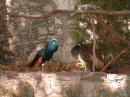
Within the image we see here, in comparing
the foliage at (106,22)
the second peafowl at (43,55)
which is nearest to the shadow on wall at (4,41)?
the second peafowl at (43,55)

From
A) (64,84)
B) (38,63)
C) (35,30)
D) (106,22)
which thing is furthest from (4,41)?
(64,84)

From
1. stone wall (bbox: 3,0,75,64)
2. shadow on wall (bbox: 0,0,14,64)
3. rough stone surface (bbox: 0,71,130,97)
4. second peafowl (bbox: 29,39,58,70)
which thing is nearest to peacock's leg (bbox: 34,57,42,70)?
second peafowl (bbox: 29,39,58,70)

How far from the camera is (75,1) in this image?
20.1 ft

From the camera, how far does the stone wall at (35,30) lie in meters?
6.62

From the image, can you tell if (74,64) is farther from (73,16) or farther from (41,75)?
(41,75)

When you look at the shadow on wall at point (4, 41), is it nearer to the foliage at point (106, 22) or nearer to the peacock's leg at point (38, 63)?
the peacock's leg at point (38, 63)

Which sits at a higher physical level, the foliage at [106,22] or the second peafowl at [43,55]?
the foliage at [106,22]

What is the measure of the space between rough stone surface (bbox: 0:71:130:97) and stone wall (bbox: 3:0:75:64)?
2.94 metres

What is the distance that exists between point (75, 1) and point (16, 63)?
5.84ft

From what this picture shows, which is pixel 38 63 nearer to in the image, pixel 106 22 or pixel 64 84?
pixel 106 22

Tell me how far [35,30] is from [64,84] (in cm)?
334

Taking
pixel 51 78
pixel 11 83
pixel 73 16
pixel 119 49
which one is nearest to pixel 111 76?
pixel 51 78

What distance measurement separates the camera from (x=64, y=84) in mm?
3559

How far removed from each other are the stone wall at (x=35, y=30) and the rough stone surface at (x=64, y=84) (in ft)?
9.66
